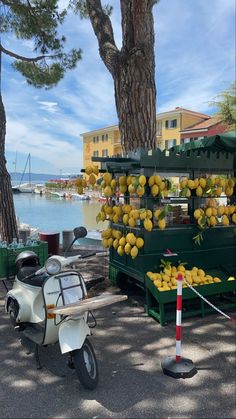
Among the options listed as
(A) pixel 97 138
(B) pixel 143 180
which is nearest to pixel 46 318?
(B) pixel 143 180

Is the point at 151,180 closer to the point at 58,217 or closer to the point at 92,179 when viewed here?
the point at 92,179

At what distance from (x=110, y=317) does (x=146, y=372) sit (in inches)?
56.1

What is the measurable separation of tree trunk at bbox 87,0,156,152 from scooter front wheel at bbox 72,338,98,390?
12.8ft

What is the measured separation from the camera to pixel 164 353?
3562 millimetres

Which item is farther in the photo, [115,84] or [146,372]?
[115,84]

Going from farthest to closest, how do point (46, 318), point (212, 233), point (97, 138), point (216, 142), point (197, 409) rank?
point (97, 138) < point (212, 233) < point (216, 142) < point (46, 318) < point (197, 409)

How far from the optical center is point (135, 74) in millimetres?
5973

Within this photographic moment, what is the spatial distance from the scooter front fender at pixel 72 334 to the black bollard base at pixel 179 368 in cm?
79

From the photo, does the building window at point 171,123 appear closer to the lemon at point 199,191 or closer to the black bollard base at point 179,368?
the lemon at point 199,191

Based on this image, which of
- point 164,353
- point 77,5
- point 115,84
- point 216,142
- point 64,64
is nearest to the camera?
point 164,353

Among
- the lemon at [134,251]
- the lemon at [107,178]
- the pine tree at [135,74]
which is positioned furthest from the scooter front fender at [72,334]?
the pine tree at [135,74]

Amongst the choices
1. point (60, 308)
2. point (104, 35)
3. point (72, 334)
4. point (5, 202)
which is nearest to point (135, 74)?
point (104, 35)

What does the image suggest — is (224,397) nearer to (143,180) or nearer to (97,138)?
(143,180)

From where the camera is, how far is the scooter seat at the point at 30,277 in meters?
3.52
